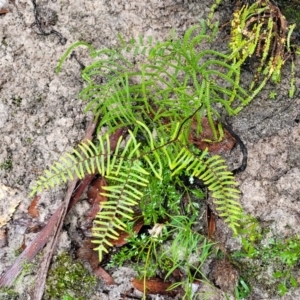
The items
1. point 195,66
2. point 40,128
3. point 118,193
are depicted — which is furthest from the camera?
point 40,128

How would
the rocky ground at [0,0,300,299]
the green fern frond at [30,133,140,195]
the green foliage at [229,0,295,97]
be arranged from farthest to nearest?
the rocky ground at [0,0,300,299] < the green foliage at [229,0,295,97] < the green fern frond at [30,133,140,195]

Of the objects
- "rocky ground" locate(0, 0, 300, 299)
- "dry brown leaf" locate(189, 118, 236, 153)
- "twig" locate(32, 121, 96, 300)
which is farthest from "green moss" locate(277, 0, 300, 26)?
"twig" locate(32, 121, 96, 300)

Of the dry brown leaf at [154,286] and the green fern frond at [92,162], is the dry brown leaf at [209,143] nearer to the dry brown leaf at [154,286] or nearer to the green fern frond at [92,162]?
the green fern frond at [92,162]

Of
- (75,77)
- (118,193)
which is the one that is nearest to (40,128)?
(75,77)

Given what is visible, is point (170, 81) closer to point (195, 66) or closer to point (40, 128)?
point (195, 66)

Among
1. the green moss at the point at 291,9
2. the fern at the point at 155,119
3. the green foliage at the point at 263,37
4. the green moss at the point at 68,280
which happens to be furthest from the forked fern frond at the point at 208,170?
the green moss at the point at 291,9

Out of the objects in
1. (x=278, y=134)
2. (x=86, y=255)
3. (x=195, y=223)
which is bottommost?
(x=86, y=255)

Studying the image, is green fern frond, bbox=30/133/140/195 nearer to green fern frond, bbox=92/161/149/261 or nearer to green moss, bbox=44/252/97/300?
green fern frond, bbox=92/161/149/261
